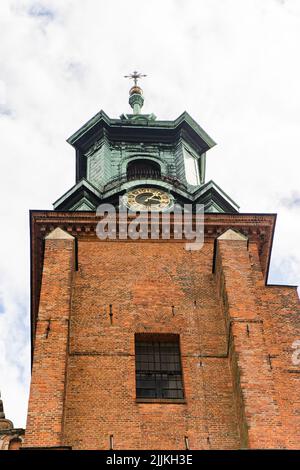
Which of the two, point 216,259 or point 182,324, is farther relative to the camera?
point 216,259

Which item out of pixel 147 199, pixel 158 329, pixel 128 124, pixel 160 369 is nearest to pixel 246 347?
pixel 160 369

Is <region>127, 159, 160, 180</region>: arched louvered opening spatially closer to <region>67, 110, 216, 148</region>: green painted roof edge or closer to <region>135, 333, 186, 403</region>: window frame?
<region>67, 110, 216, 148</region>: green painted roof edge

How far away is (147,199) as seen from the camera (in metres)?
24.3

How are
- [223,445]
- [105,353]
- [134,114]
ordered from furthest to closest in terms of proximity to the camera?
1. [134,114]
2. [105,353]
3. [223,445]

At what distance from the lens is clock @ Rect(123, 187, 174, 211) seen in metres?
23.8

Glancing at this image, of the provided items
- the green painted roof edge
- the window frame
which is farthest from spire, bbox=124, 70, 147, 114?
the window frame

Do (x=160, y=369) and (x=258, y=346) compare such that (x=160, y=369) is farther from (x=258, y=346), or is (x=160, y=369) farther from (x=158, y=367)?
(x=258, y=346)

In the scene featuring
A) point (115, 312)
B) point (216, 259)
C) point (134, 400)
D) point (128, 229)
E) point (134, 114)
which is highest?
point (134, 114)

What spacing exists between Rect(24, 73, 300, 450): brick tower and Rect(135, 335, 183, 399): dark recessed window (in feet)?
0.08

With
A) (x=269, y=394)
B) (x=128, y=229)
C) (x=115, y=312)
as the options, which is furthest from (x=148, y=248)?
(x=269, y=394)

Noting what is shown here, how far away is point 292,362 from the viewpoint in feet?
61.4

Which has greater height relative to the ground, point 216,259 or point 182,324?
point 216,259

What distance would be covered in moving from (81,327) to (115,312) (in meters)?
0.93

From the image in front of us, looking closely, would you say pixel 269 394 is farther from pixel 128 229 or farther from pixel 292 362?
pixel 128 229
